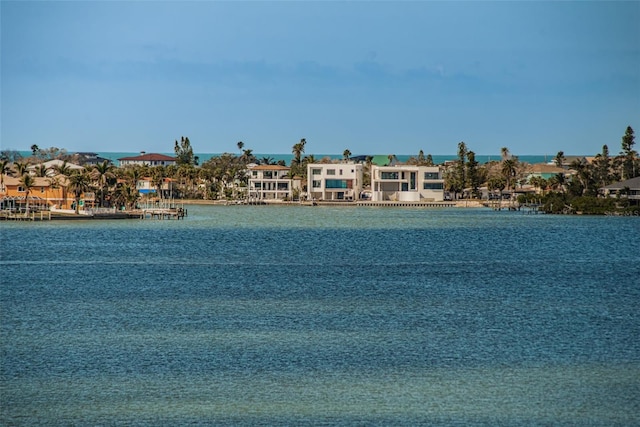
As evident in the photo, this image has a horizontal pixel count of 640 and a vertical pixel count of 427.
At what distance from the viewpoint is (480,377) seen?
90.9 feet

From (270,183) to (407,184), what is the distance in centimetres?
2721

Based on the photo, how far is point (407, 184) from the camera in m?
176

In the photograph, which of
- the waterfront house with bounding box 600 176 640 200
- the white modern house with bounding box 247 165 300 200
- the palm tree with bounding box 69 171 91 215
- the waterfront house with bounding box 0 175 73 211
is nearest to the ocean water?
the palm tree with bounding box 69 171 91 215

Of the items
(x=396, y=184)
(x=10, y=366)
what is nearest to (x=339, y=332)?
(x=10, y=366)

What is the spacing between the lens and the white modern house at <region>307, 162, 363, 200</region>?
579 ft

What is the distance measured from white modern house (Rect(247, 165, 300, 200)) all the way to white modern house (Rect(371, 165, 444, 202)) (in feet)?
60.7

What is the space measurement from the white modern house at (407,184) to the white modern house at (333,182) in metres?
4.04

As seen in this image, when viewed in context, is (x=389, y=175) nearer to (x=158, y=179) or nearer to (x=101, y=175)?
(x=158, y=179)

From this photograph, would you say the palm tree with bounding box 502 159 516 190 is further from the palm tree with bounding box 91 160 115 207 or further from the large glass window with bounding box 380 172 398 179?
the palm tree with bounding box 91 160 115 207

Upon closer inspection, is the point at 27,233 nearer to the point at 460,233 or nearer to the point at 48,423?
the point at 460,233

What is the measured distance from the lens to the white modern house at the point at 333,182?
17638 cm

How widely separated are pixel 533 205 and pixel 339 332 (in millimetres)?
131027

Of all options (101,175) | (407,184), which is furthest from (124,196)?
(407,184)

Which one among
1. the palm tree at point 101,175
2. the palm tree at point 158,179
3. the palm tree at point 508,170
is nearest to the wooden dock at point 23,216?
the palm tree at point 101,175
